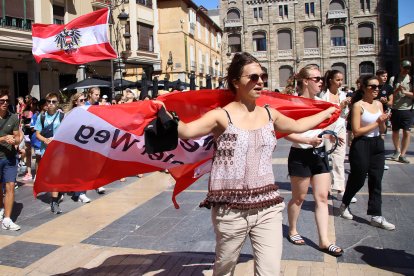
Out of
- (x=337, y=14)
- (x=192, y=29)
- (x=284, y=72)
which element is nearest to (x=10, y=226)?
(x=192, y=29)

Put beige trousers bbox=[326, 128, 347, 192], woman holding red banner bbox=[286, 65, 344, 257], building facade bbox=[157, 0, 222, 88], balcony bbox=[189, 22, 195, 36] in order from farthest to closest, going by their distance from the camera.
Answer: balcony bbox=[189, 22, 195, 36] < building facade bbox=[157, 0, 222, 88] < beige trousers bbox=[326, 128, 347, 192] < woman holding red banner bbox=[286, 65, 344, 257]

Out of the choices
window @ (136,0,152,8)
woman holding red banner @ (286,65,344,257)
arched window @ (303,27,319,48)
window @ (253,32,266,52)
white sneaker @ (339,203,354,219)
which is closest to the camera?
woman holding red banner @ (286,65,344,257)

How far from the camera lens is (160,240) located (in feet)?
16.5

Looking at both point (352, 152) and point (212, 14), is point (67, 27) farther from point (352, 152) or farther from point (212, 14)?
point (212, 14)

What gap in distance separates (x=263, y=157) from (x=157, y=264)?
2.02 m

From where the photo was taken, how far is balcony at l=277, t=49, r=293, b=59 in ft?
177

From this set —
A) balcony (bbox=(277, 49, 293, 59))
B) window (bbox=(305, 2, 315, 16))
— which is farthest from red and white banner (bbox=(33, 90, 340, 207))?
window (bbox=(305, 2, 315, 16))

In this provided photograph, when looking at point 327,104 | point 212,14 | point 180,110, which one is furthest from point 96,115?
point 212,14

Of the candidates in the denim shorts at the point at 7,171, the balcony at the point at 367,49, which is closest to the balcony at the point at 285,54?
the balcony at the point at 367,49

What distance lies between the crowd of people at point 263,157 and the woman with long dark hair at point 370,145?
11mm

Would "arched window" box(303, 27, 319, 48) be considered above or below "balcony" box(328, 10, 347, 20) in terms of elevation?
below

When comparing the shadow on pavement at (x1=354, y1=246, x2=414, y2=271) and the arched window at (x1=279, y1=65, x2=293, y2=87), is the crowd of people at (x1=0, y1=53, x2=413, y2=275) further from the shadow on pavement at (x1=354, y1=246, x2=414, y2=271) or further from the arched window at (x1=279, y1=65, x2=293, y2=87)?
the arched window at (x1=279, y1=65, x2=293, y2=87)

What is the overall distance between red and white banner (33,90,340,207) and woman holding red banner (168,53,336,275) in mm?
495

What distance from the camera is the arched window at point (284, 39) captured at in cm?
5422
